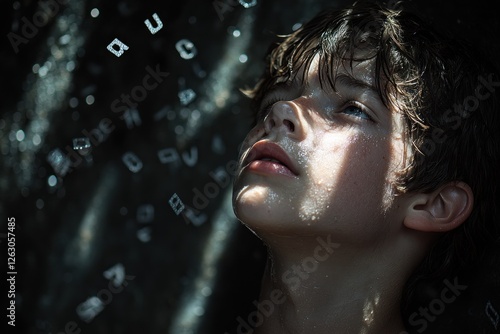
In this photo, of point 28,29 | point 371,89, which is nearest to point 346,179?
point 371,89

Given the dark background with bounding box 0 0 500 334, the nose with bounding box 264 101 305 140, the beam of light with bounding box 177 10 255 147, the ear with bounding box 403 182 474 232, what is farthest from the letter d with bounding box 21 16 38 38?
the ear with bounding box 403 182 474 232

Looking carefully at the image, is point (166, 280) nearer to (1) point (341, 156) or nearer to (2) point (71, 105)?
(2) point (71, 105)

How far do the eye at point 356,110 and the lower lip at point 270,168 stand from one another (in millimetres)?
145

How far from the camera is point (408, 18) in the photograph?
1320 mm

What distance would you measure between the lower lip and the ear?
242mm

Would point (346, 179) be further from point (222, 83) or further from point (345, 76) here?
point (222, 83)

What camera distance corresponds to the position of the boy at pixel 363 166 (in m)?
1.17

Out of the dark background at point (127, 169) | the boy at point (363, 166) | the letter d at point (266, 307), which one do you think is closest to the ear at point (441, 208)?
the boy at point (363, 166)

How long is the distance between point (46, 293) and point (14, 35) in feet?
1.85

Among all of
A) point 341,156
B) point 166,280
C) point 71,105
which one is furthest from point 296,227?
point 71,105

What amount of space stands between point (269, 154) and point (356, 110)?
0.54ft

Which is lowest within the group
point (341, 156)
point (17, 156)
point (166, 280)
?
point (166, 280)

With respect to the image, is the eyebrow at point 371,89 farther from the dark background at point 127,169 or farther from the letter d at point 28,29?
the letter d at point 28,29

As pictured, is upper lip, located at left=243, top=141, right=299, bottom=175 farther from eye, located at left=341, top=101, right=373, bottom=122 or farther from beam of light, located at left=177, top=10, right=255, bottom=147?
beam of light, located at left=177, top=10, right=255, bottom=147
